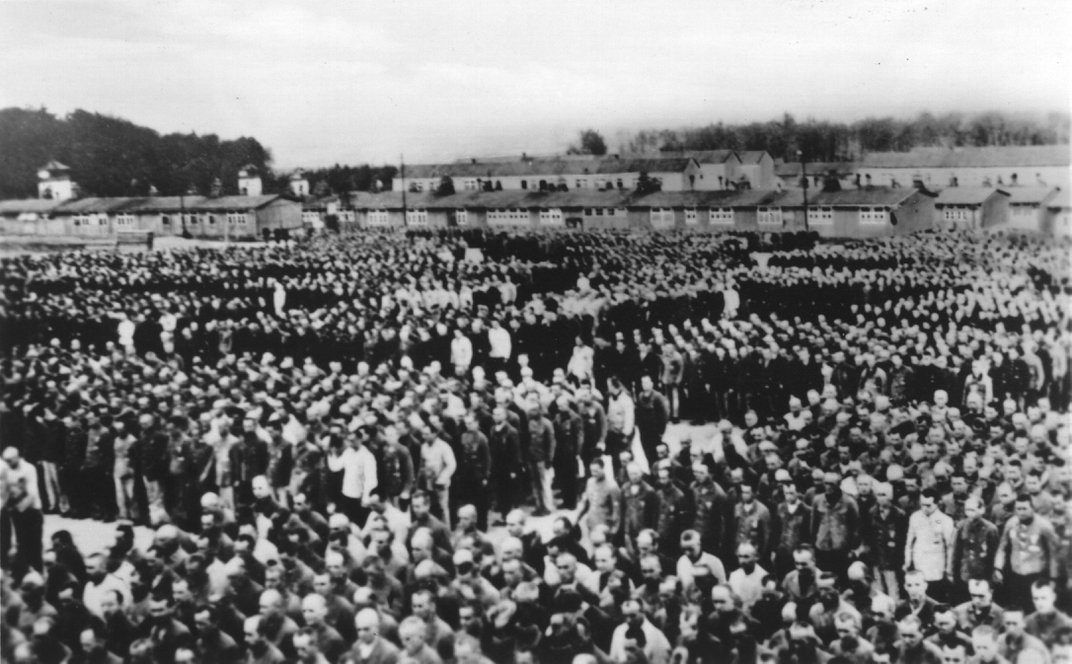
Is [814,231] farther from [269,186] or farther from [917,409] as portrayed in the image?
[269,186]

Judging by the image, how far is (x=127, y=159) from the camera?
6.40 metres

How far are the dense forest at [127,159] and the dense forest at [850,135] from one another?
2080mm

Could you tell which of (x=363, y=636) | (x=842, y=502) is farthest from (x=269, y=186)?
(x=842, y=502)

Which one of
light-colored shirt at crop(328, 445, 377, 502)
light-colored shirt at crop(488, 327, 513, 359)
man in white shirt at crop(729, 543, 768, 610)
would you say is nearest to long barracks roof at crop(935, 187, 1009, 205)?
man in white shirt at crop(729, 543, 768, 610)

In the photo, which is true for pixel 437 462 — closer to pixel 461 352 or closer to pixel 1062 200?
pixel 461 352

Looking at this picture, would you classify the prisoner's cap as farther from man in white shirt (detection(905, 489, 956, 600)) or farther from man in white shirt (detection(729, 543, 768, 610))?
man in white shirt (detection(905, 489, 956, 600))

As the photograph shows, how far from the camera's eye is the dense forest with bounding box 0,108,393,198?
6.02 metres

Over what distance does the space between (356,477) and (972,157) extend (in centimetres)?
468

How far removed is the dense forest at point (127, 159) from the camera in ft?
19.7

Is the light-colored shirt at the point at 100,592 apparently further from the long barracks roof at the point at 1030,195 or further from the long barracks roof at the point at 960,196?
the long barracks roof at the point at 1030,195

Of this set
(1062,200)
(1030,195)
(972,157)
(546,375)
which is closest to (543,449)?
(546,375)

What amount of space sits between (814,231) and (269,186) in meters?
3.99

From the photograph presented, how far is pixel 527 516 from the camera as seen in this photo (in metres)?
6.30

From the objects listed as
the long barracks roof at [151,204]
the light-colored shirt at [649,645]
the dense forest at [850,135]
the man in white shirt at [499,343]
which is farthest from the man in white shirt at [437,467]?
the dense forest at [850,135]
